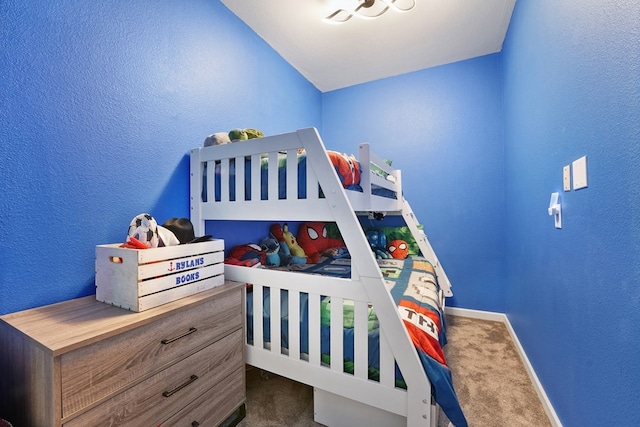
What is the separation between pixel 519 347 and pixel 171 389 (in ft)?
7.19

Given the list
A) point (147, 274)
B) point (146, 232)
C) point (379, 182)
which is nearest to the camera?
point (147, 274)

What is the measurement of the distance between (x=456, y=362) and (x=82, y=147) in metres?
2.42

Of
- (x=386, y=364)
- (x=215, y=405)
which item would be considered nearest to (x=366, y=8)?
(x=386, y=364)

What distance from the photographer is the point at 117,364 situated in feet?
2.68

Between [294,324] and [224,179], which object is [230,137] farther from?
[294,324]

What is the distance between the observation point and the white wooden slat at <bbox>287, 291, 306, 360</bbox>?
49.1 inches

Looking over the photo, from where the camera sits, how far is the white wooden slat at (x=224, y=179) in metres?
1.46

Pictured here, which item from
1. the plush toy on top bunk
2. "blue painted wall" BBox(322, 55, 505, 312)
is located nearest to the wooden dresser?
the plush toy on top bunk

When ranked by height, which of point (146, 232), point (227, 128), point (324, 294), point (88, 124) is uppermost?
point (227, 128)

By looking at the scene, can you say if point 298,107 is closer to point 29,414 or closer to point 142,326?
point 142,326

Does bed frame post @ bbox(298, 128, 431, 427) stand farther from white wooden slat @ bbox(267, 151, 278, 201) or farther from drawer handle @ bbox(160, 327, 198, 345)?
drawer handle @ bbox(160, 327, 198, 345)

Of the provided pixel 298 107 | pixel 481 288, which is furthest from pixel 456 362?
pixel 298 107

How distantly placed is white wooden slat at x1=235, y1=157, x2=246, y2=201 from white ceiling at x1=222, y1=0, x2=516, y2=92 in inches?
51.1

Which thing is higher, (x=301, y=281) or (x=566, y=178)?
(x=566, y=178)
